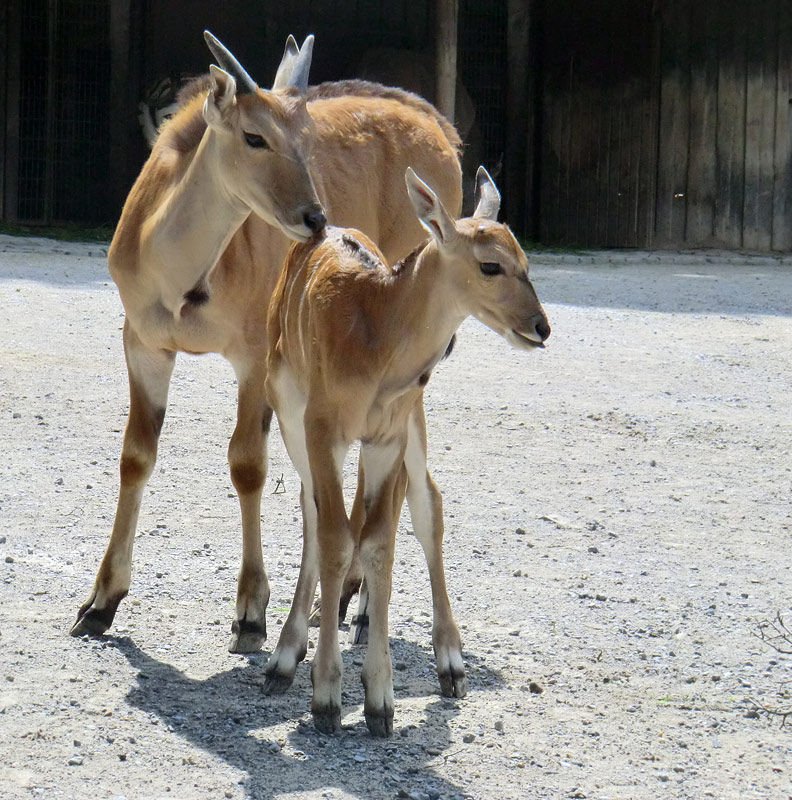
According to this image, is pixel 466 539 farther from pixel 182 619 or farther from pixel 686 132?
pixel 686 132

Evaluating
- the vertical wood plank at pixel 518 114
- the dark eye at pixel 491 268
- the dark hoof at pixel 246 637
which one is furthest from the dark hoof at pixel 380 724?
the vertical wood plank at pixel 518 114

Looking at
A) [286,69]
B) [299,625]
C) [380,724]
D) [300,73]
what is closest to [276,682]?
[299,625]

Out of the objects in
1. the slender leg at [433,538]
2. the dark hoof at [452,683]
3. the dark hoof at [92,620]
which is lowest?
the dark hoof at [452,683]

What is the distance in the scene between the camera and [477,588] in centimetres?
526

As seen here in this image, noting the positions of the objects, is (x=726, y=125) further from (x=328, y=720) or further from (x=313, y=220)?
(x=328, y=720)

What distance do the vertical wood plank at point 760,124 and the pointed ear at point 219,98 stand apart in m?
12.4

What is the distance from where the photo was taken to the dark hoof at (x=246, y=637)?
183 inches

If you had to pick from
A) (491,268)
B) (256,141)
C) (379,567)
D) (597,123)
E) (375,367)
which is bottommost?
(379,567)

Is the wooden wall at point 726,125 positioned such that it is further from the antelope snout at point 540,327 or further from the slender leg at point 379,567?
the antelope snout at point 540,327

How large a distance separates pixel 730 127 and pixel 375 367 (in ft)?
42.6

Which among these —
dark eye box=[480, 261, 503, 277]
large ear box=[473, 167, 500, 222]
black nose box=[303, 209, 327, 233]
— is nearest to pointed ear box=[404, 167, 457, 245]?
dark eye box=[480, 261, 503, 277]

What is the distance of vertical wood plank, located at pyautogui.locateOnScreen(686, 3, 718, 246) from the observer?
629 inches

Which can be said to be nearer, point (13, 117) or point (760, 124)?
point (760, 124)

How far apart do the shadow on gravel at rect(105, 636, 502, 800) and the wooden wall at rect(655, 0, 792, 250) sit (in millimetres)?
12451
